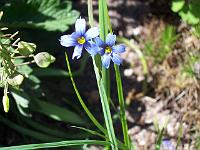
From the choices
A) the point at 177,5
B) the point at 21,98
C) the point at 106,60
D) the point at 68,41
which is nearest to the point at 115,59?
the point at 106,60

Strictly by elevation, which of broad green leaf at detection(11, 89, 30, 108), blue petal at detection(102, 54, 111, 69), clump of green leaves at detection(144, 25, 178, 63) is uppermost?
blue petal at detection(102, 54, 111, 69)

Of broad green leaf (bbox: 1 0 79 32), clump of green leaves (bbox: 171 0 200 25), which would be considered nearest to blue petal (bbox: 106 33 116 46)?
broad green leaf (bbox: 1 0 79 32)

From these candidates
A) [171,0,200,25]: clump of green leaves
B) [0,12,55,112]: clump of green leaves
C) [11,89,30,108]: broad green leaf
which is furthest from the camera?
[171,0,200,25]: clump of green leaves

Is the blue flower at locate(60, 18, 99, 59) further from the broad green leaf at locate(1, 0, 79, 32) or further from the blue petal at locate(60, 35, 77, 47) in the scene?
the broad green leaf at locate(1, 0, 79, 32)

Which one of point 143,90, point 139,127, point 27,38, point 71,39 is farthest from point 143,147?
point 71,39

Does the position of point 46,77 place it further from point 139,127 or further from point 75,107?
point 139,127

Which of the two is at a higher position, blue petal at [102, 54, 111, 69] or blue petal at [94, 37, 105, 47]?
blue petal at [94, 37, 105, 47]

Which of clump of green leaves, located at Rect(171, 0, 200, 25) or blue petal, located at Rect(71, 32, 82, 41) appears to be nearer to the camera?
blue petal, located at Rect(71, 32, 82, 41)
